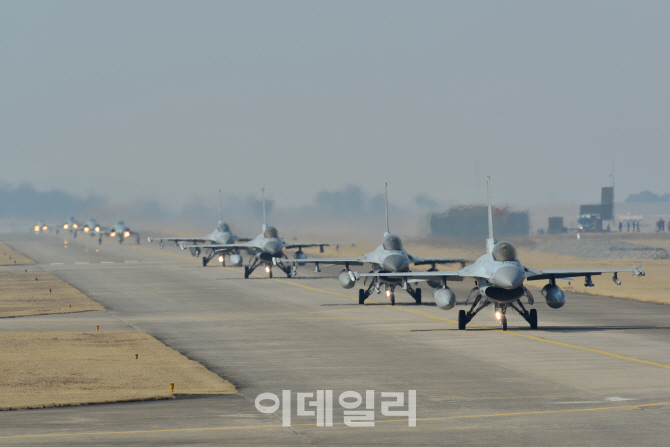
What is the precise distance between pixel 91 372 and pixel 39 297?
30.6 m

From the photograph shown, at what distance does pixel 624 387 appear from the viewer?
24.3m

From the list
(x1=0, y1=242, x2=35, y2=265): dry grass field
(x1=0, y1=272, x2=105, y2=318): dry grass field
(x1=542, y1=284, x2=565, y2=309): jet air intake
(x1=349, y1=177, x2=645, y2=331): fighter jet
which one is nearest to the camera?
(x1=349, y1=177, x2=645, y2=331): fighter jet

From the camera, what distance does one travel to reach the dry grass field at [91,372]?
23.6m

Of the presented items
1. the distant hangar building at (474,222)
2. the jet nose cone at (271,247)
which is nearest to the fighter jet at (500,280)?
the jet nose cone at (271,247)

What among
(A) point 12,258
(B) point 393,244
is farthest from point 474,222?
(A) point 12,258

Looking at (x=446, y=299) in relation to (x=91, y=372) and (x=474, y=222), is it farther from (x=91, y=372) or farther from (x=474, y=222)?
(x=474, y=222)

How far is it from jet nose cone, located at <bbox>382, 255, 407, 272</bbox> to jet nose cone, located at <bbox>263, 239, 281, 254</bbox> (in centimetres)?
2081

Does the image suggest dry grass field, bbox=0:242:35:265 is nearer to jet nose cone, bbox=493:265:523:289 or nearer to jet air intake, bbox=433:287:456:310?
jet air intake, bbox=433:287:456:310

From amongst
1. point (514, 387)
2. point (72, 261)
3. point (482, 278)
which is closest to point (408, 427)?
point (514, 387)

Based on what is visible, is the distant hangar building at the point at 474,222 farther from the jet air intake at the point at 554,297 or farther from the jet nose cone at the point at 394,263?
the jet air intake at the point at 554,297

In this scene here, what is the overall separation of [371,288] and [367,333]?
13017 mm

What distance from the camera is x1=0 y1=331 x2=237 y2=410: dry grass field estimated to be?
23609mm

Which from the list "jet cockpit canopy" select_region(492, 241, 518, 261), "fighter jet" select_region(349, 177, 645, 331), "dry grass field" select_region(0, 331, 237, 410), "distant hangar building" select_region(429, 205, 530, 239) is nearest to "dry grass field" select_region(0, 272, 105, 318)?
"dry grass field" select_region(0, 331, 237, 410)

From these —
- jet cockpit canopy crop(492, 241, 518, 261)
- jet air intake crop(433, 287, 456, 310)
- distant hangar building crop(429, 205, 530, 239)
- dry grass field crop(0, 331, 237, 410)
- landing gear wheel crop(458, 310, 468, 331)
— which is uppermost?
distant hangar building crop(429, 205, 530, 239)
